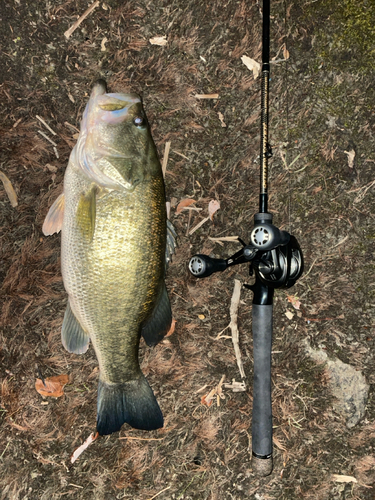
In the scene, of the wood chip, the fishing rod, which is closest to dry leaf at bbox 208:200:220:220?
the fishing rod

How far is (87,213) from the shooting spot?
7.61 feet

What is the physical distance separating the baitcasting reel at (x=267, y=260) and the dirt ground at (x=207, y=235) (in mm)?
625

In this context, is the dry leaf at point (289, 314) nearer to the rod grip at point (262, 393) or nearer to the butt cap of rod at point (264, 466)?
the rod grip at point (262, 393)

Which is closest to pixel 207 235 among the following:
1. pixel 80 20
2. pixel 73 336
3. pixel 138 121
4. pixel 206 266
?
pixel 206 266

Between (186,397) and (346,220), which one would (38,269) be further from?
(346,220)

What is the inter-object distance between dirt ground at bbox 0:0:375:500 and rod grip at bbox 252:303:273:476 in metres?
0.44

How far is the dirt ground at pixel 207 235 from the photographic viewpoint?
9.72ft

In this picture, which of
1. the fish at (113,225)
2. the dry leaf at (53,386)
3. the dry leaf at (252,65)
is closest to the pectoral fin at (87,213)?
the fish at (113,225)

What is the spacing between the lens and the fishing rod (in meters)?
2.37

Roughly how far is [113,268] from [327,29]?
8.39ft

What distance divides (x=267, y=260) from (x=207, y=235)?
828 millimetres

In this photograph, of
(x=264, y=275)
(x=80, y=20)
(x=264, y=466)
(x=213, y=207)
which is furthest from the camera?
(x=213, y=207)

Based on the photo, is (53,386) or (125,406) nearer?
(125,406)

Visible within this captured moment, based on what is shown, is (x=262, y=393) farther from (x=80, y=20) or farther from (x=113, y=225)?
(x=80, y=20)
